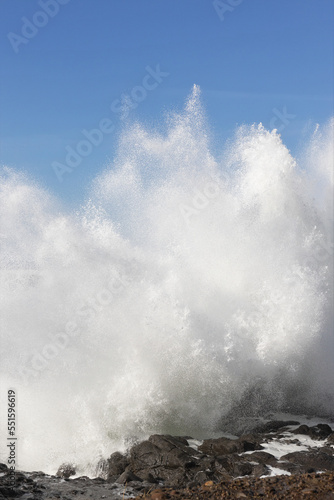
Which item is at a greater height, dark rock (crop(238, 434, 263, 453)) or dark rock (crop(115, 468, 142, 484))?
dark rock (crop(238, 434, 263, 453))

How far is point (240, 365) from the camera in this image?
49.5ft

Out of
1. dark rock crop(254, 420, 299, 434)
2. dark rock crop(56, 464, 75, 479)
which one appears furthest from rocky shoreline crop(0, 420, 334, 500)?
dark rock crop(254, 420, 299, 434)

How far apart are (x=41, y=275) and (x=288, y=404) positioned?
10.3 metres

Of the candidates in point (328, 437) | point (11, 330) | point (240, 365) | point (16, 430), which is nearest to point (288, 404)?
point (240, 365)

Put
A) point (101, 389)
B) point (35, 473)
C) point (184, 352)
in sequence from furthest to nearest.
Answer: point (184, 352) → point (101, 389) → point (35, 473)

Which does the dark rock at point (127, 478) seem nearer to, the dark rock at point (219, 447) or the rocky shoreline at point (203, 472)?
the rocky shoreline at point (203, 472)

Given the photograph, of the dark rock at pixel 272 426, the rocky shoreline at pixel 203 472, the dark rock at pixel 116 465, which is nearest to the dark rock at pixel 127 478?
the rocky shoreline at pixel 203 472

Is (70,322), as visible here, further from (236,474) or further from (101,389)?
(236,474)

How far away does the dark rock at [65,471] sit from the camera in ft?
35.5

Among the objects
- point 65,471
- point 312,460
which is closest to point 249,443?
point 312,460

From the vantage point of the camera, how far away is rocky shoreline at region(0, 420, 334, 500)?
7746 millimetres

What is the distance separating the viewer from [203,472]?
30.8ft

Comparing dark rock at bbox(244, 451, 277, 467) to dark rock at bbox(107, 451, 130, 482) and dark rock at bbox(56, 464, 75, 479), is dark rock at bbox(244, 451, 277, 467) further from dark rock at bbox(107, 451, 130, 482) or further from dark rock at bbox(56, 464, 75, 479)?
dark rock at bbox(56, 464, 75, 479)

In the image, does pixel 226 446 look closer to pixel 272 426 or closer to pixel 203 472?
pixel 203 472
